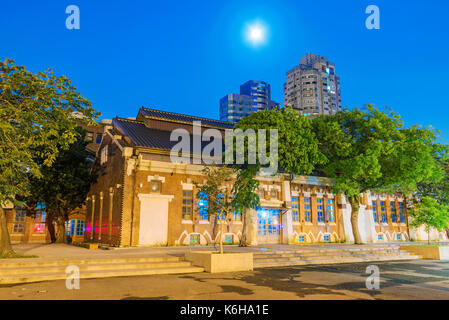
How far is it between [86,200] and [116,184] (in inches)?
352

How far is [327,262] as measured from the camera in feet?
57.0

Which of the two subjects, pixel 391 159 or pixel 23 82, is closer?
pixel 23 82

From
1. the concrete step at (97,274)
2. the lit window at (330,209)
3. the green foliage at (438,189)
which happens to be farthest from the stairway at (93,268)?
the green foliage at (438,189)

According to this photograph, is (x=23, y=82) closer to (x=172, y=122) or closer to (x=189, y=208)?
(x=189, y=208)

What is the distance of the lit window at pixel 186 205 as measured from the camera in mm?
23062

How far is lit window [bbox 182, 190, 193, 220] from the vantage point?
908 inches

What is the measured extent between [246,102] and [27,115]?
131103 mm

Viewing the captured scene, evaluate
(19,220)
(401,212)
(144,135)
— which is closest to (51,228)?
(19,220)

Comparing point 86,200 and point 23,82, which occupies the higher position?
point 23,82

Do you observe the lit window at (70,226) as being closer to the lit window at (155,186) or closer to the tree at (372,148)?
the lit window at (155,186)

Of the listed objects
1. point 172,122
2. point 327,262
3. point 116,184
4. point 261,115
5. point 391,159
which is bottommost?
point 327,262
